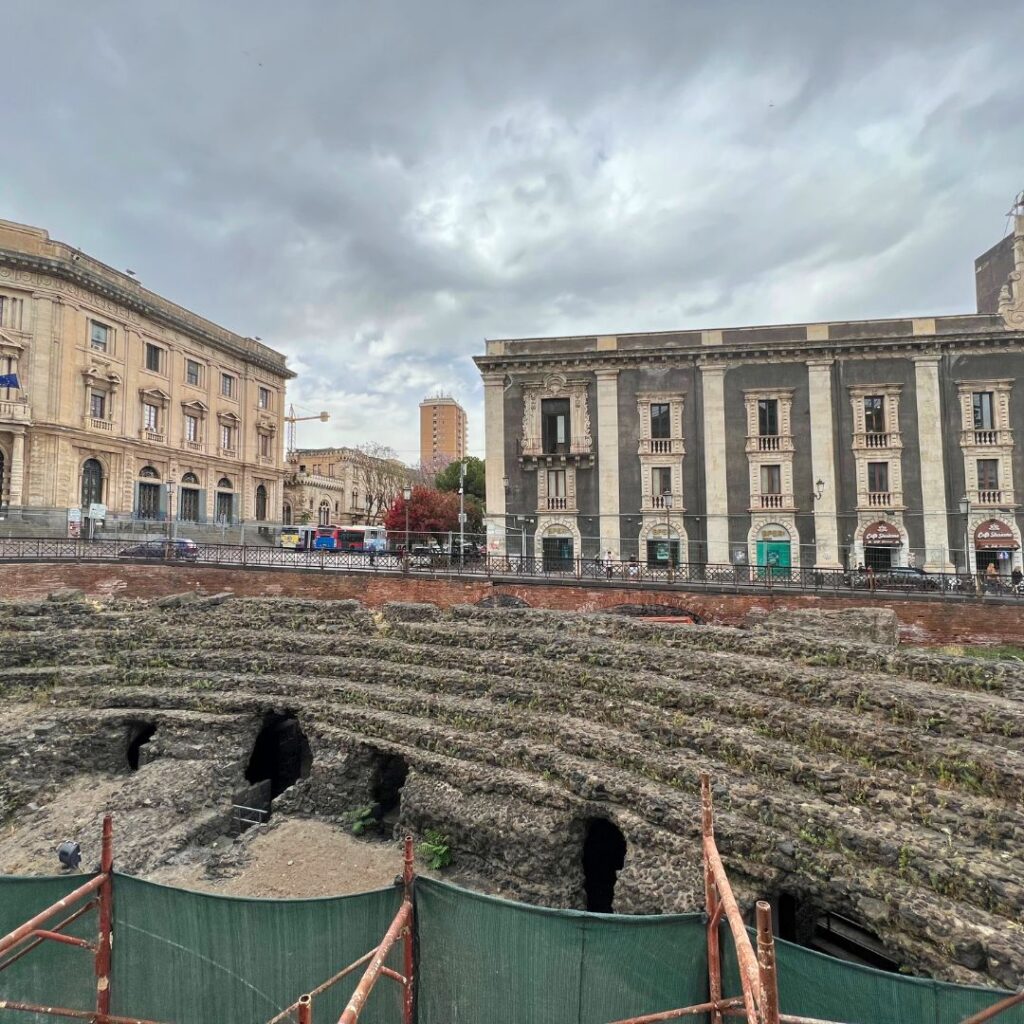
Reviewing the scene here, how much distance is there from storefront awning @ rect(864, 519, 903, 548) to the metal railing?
4008 mm

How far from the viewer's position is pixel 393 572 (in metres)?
21.8

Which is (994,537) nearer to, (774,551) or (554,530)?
(774,551)

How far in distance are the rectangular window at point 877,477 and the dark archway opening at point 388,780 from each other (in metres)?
27.2

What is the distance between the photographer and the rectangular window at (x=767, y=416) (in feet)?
101

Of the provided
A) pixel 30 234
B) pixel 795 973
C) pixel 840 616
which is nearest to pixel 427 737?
pixel 795 973

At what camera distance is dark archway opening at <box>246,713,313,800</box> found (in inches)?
541

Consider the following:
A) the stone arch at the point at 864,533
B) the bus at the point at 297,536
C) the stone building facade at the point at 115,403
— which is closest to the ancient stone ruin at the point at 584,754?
the stone arch at the point at 864,533

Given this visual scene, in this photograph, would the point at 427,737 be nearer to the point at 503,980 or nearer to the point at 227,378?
the point at 503,980

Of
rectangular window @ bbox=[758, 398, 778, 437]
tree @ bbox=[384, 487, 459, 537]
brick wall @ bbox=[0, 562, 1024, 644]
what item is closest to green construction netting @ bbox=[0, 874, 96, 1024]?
brick wall @ bbox=[0, 562, 1024, 644]

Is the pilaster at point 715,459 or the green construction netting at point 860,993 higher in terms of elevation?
the pilaster at point 715,459

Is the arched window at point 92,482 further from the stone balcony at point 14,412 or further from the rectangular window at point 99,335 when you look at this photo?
the rectangular window at point 99,335

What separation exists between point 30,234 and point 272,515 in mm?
25854

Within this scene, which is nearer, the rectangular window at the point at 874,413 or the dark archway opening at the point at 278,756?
the dark archway opening at the point at 278,756

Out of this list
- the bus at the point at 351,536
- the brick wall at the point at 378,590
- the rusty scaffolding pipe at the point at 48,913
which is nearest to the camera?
the rusty scaffolding pipe at the point at 48,913
